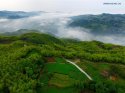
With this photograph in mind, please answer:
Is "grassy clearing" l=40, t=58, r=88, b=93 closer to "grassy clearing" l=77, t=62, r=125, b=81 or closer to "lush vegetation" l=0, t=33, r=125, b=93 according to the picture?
"lush vegetation" l=0, t=33, r=125, b=93

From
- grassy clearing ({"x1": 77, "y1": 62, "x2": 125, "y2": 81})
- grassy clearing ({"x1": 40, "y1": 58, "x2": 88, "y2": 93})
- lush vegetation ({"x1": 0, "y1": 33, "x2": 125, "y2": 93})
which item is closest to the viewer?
lush vegetation ({"x1": 0, "y1": 33, "x2": 125, "y2": 93})

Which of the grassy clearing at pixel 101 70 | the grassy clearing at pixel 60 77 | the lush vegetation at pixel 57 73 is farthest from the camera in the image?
the grassy clearing at pixel 101 70

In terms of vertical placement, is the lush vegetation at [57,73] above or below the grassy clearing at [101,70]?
above

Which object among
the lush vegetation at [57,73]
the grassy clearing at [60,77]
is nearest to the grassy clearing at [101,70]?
the lush vegetation at [57,73]

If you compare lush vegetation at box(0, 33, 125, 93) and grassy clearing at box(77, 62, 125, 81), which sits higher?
lush vegetation at box(0, 33, 125, 93)

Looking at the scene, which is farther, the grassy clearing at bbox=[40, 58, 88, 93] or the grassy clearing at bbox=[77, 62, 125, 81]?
the grassy clearing at bbox=[77, 62, 125, 81]

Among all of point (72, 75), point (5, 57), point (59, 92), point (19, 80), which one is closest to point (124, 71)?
point (72, 75)

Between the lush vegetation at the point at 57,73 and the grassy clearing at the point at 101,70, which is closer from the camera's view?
the lush vegetation at the point at 57,73

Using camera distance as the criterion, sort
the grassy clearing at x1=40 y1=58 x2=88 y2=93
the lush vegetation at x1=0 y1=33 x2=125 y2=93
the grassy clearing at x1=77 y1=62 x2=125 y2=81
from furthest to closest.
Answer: the grassy clearing at x1=77 y1=62 x2=125 y2=81 < the grassy clearing at x1=40 y1=58 x2=88 y2=93 < the lush vegetation at x1=0 y1=33 x2=125 y2=93

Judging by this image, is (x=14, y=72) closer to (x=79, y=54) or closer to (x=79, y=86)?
(x=79, y=86)

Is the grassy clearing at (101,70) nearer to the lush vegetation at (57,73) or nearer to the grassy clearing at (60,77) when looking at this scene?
the lush vegetation at (57,73)

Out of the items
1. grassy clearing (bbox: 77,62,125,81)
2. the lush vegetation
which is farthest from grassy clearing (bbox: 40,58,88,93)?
grassy clearing (bbox: 77,62,125,81)
